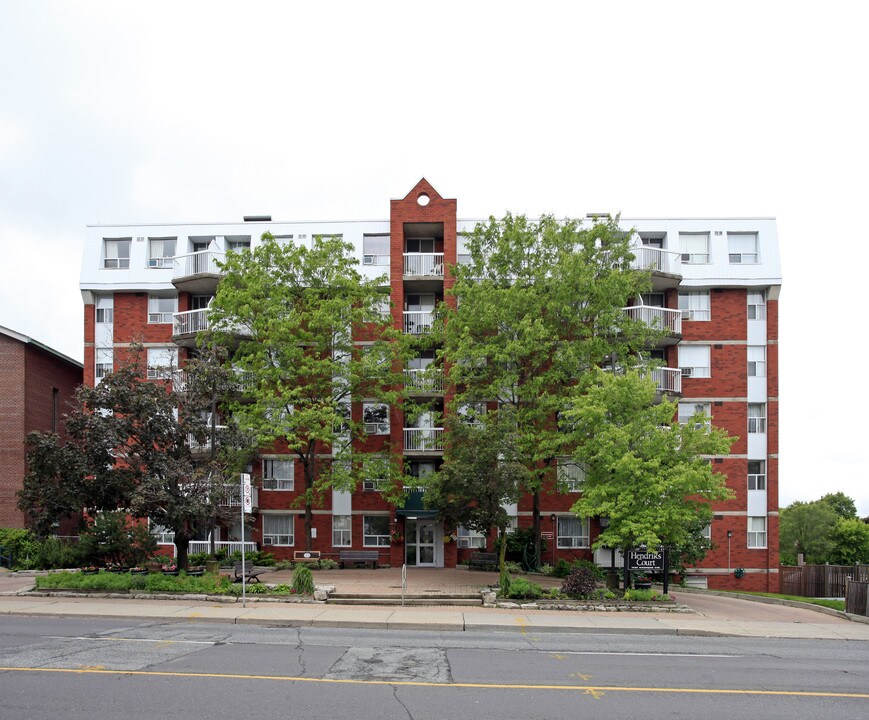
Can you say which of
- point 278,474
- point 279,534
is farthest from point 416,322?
point 279,534

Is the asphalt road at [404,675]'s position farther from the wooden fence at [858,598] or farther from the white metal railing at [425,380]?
the white metal railing at [425,380]

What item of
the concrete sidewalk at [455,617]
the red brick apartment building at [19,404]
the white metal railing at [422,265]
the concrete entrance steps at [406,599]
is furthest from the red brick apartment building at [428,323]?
the concrete sidewalk at [455,617]

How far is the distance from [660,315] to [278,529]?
19818mm

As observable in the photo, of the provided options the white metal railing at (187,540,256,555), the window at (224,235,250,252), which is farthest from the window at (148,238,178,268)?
the white metal railing at (187,540,256,555)

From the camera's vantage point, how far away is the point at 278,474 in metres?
35.4

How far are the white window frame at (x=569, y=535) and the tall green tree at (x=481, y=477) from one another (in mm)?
→ 10871

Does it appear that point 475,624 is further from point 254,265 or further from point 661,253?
point 661,253

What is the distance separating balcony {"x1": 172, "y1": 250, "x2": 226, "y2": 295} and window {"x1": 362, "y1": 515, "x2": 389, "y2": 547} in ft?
43.7

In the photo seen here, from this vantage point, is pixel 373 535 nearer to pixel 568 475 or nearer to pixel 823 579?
pixel 568 475

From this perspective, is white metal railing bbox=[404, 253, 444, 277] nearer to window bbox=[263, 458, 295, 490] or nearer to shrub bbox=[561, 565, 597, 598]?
window bbox=[263, 458, 295, 490]

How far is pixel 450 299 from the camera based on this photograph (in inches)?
1312

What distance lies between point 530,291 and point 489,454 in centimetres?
836

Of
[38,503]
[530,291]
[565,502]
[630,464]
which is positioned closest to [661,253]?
[530,291]

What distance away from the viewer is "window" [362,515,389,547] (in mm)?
34594
